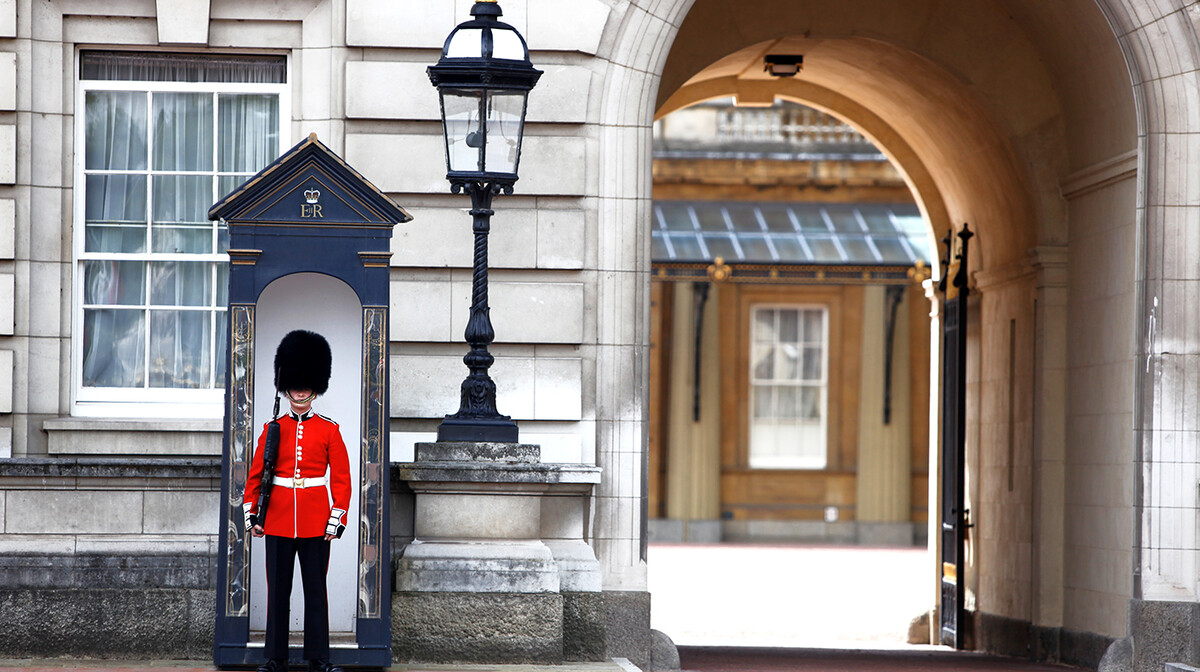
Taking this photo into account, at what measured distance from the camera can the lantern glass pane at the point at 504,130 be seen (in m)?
8.58

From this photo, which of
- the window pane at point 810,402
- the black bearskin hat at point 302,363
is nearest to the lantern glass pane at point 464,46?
the black bearskin hat at point 302,363

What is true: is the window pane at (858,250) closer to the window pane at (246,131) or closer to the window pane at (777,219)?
the window pane at (777,219)

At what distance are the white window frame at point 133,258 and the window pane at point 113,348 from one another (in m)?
0.05

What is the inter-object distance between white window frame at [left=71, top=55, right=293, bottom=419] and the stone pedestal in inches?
63.0

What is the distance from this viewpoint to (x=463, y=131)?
8602mm

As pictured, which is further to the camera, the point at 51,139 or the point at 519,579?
the point at 51,139

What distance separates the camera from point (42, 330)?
9406 millimetres

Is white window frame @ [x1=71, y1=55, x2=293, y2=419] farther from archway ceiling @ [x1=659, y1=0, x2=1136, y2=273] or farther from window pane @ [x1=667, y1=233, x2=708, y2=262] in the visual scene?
window pane @ [x1=667, y1=233, x2=708, y2=262]

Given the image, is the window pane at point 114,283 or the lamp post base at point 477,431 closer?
the lamp post base at point 477,431

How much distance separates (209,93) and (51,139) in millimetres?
921

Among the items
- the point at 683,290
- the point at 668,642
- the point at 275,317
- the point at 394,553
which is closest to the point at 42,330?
the point at 275,317

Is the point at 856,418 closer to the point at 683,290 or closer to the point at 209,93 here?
the point at 683,290

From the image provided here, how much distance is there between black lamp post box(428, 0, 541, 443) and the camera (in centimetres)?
848

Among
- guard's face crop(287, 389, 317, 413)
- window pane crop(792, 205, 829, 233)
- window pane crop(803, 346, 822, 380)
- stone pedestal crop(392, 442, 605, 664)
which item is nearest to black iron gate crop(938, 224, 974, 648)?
stone pedestal crop(392, 442, 605, 664)
